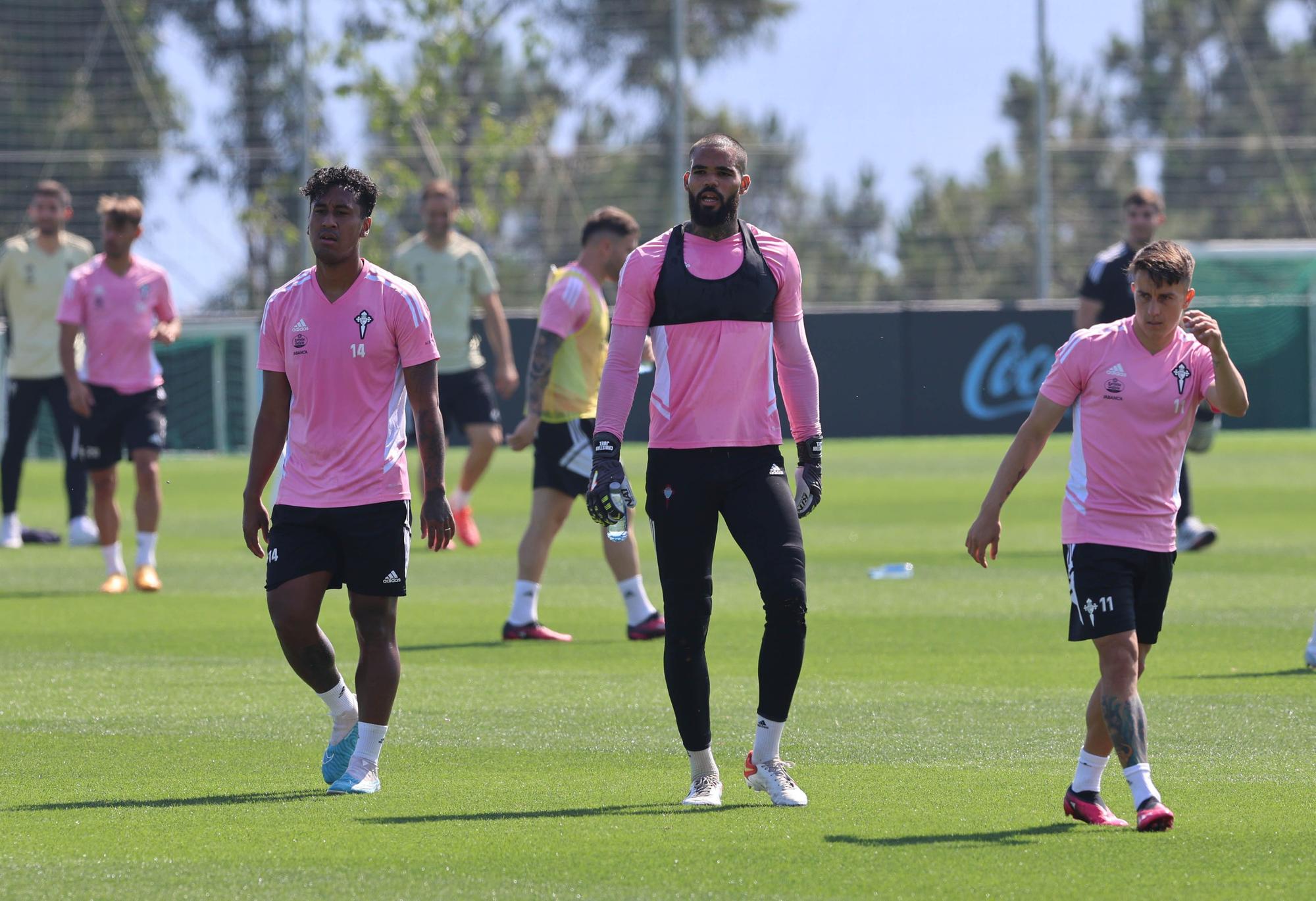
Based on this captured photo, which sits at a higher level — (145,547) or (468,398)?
(468,398)

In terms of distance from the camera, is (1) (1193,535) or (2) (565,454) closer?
(2) (565,454)

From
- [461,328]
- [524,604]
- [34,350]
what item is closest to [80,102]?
[34,350]

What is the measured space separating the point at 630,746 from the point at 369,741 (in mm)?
1169

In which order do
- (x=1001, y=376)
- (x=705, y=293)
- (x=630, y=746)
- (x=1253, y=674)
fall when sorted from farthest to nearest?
(x=1001, y=376), (x=1253, y=674), (x=630, y=746), (x=705, y=293)

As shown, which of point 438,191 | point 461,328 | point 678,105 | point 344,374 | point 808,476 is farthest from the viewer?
point 678,105

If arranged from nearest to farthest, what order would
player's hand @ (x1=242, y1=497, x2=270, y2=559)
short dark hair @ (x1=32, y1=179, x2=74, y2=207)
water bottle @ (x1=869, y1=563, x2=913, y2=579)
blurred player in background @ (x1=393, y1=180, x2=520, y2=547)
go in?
player's hand @ (x1=242, y1=497, x2=270, y2=559) → water bottle @ (x1=869, y1=563, x2=913, y2=579) → short dark hair @ (x1=32, y1=179, x2=74, y2=207) → blurred player in background @ (x1=393, y1=180, x2=520, y2=547)

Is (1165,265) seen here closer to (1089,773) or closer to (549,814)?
(1089,773)

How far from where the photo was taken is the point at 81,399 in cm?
1300

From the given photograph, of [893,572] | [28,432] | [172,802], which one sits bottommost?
[893,572]

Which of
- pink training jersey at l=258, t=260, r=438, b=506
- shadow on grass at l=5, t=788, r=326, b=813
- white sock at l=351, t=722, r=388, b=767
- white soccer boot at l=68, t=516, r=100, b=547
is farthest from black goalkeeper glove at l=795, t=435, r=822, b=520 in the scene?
white soccer boot at l=68, t=516, r=100, b=547

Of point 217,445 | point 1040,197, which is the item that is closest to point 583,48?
point 1040,197

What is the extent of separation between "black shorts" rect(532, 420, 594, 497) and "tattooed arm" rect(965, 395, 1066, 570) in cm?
465

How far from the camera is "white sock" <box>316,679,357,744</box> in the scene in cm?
727

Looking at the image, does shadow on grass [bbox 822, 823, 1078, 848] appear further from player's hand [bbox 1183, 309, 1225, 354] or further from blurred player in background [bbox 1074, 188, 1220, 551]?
blurred player in background [bbox 1074, 188, 1220, 551]
